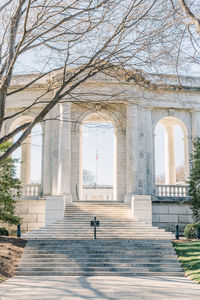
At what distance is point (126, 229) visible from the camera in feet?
87.6

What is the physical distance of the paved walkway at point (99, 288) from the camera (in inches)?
529

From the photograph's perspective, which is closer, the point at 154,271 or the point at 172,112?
the point at 154,271

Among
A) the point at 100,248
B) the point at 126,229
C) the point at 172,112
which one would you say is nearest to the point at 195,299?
the point at 100,248

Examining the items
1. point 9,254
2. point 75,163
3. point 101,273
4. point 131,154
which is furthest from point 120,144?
point 101,273

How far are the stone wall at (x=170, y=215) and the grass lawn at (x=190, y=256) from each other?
25.3 ft

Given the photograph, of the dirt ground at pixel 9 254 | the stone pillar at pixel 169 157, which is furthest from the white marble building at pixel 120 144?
the dirt ground at pixel 9 254

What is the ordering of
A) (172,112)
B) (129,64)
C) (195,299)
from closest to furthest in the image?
(195,299)
(129,64)
(172,112)

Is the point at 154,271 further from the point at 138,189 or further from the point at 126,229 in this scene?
the point at 138,189

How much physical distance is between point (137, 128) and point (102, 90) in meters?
4.26

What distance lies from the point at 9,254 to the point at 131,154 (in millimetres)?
15635

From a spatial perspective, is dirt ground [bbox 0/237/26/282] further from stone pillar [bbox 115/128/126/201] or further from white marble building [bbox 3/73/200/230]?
stone pillar [bbox 115/128/126/201]

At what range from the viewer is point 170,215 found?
32.1m

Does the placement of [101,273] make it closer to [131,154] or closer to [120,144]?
[131,154]

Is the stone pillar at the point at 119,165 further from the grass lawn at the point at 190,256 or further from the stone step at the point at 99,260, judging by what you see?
the stone step at the point at 99,260
